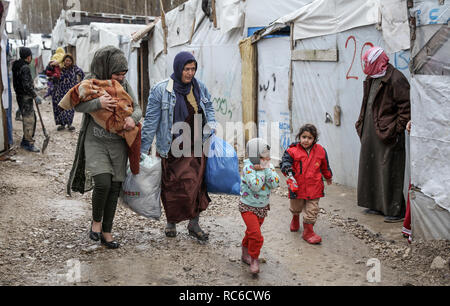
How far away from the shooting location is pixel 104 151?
407 centimetres

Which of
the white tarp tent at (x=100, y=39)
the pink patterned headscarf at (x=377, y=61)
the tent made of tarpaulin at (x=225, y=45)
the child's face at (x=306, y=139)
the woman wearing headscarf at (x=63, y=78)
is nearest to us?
the child's face at (x=306, y=139)

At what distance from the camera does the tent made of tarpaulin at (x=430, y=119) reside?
3.85 metres

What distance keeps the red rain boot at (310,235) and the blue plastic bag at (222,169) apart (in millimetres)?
805

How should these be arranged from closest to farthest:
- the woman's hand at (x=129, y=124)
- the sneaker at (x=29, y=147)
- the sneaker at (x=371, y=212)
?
the woman's hand at (x=129, y=124) < the sneaker at (x=371, y=212) < the sneaker at (x=29, y=147)

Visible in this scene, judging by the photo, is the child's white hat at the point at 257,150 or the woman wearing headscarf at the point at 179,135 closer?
the child's white hat at the point at 257,150

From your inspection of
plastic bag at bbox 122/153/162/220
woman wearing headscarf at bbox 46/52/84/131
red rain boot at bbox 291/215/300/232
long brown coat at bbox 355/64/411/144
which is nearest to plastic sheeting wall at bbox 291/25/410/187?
long brown coat at bbox 355/64/411/144

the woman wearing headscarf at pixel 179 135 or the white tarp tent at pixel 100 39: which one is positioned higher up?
the white tarp tent at pixel 100 39

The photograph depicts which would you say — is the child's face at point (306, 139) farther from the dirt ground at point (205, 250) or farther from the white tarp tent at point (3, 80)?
the white tarp tent at point (3, 80)

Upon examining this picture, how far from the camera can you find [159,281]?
3559 mm

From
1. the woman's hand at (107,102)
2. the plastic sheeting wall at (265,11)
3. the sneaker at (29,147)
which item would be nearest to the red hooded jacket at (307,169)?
the woman's hand at (107,102)

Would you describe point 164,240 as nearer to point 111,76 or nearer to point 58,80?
point 111,76

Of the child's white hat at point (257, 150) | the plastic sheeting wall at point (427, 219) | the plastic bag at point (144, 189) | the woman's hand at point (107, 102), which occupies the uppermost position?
the woman's hand at point (107, 102)

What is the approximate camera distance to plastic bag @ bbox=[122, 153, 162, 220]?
13.9 feet

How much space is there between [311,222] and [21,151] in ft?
21.5
